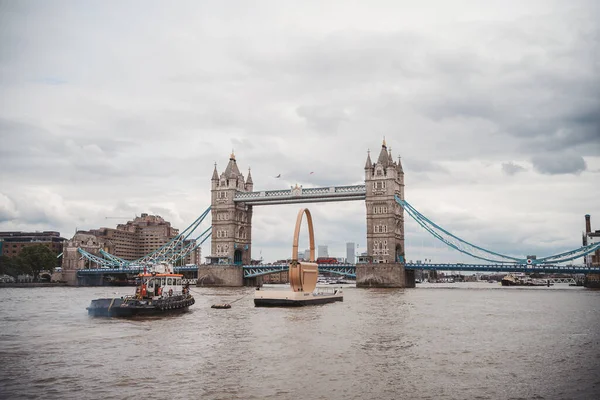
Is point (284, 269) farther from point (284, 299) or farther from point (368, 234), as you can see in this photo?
point (284, 299)

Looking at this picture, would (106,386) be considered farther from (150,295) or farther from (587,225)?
(587,225)

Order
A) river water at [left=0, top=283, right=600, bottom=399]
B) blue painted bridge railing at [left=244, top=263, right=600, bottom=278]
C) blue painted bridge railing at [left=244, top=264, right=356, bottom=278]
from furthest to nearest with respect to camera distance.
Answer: blue painted bridge railing at [left=244, top=264, right=356, bottom=278]
blue painted bridge railing at [left=244, top=263, right=600, bottom=278]
river water at [left=0, top=283, right=600, bottom=399]

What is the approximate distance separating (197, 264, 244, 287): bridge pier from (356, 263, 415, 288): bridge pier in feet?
81.1

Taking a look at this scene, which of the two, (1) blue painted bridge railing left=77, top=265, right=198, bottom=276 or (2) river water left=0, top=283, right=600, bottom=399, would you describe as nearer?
(2) river water left=0, top=283, right=600, bottom=399

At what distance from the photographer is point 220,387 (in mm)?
17609

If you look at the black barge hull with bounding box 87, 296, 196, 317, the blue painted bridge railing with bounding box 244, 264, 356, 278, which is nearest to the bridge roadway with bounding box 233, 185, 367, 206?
the blue painted bridge railing with bounding box 244, 264, 356, 278

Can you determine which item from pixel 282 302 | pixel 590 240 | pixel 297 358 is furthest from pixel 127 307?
pixel 590 240

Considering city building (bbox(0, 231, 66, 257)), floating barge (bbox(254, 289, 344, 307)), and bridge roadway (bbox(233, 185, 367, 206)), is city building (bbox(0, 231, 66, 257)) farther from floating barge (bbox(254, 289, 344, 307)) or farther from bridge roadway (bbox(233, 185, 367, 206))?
Result: floating barge (bbox(254, 289, 344, 307))

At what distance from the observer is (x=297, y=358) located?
74.3 feet

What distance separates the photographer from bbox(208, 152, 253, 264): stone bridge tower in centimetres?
11069

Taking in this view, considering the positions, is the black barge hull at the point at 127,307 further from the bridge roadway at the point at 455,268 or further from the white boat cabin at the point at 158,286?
the bridge roadway at the point at 455,268

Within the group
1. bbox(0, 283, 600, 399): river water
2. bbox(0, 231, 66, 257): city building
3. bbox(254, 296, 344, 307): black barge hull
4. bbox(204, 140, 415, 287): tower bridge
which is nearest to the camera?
bbox(0, 283, 600, 399): river water

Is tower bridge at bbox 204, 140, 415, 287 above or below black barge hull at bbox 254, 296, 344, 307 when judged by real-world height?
above

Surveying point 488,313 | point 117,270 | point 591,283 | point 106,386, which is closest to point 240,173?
point 117,270
